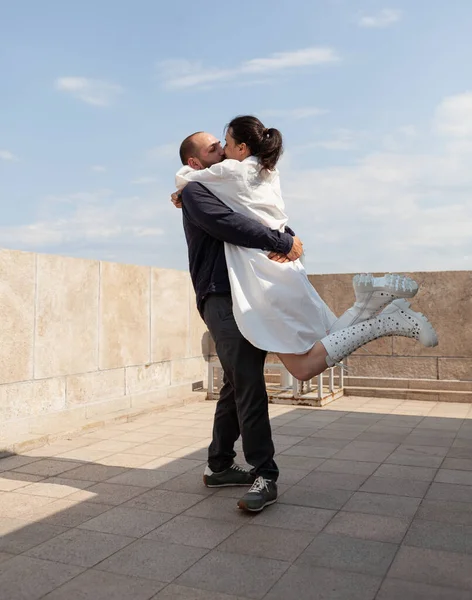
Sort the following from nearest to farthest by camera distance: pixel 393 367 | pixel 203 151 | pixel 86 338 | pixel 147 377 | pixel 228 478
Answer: pixel 203 151, pixel 228 478, pixel 86 338, pixel 147 377, pixel 393 367

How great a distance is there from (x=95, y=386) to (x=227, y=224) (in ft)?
11.6

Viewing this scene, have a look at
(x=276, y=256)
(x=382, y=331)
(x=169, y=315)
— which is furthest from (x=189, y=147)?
(x=169, y=315)

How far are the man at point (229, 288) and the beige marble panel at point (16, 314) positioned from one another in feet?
7.77

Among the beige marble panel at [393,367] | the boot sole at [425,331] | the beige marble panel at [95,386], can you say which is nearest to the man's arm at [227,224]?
the boot sole at [425,331]

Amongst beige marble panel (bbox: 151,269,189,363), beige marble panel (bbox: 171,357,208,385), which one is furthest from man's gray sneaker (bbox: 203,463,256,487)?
beige marble panel (bbox: 171,357,208,385)

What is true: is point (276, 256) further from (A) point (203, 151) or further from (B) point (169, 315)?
(B) point (169, 315)

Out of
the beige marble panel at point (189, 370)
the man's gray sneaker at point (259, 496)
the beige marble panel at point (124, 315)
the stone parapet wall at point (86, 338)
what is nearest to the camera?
the man's gray sneaker at point (259, 496)

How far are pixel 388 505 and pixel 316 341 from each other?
910 mm

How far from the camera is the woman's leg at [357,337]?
10.2 feet

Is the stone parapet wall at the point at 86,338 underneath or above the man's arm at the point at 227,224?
underneath

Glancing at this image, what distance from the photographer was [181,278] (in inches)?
304

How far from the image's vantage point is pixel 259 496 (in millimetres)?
3086

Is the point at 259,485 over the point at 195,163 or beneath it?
beneath

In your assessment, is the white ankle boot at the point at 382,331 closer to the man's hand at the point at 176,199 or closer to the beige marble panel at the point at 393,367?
the man's hand at the point at 176,199
